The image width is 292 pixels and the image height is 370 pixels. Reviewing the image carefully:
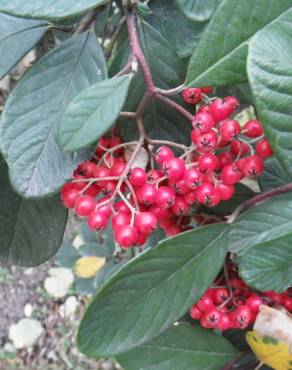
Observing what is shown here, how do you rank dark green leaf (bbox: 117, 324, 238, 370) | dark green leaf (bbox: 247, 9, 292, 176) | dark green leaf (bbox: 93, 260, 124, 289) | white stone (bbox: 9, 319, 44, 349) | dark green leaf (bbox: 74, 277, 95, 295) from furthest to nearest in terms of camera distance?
white stone (bbox: 9, 319, 44, 349) < dark green leaf (bbox: 74, 277, 95, 295) < dark green leaf (bbox: 93, 260, 124, 289) < dark green leaf (bbox: 117, 324, 238, 370) < dark green leaf (bbox: 247, 9, 292, 176)

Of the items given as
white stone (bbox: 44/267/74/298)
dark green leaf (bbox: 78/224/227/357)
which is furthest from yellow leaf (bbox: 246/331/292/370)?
white stone (bbox: 44/267/74/298)

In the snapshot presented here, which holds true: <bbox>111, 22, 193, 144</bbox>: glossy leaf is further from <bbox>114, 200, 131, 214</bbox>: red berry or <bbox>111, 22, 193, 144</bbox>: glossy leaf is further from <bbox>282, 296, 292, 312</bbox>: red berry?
<bbox>282, 296, 292, 312</bbox>: red berry

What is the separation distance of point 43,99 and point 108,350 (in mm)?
346

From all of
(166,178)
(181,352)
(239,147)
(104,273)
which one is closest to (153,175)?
(166,178)

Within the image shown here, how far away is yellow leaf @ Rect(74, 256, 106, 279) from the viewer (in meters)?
1.80

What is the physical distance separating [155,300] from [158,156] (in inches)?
7.8

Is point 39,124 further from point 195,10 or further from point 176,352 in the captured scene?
point 176,352

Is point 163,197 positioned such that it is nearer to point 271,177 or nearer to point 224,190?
point 224,190

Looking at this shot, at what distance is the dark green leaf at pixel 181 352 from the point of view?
902mm

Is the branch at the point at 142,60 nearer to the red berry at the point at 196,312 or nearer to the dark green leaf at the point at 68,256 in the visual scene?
the red berry at the point at 196,312

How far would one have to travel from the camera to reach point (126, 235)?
0.65 metres

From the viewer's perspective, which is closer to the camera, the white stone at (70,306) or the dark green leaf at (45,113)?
the dark green leaf at (45,113)

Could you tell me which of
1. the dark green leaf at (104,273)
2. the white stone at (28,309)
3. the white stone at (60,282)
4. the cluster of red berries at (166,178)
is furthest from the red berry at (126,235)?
the white stone at (28,309)

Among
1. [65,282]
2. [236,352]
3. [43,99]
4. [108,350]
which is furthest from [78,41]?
[65,282]
